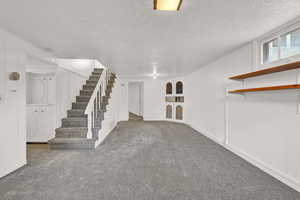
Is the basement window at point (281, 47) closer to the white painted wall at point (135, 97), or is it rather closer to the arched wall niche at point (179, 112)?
the arched wall niche at point (179, 112)

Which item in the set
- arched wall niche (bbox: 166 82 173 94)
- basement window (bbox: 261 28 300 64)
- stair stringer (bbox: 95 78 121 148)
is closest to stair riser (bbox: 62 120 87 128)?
stair stringer (bbox: 95 78 121 148)

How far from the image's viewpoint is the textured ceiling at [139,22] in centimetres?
147

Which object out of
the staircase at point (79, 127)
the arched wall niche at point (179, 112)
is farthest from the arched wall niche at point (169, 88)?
the staircase at point (79, 127)

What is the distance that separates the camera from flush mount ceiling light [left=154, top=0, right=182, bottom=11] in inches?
55.2

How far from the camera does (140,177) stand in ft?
6.51

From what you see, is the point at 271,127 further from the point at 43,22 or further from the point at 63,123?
the point at 63,123

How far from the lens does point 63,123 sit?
136 inches

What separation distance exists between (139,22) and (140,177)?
2167 millimetres

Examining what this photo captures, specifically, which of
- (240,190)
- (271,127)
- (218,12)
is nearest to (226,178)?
(240,190)

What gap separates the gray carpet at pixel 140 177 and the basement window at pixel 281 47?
1822 mm

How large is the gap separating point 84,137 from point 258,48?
3966 millimetres

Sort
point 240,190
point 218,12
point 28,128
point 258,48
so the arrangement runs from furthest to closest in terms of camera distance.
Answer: point 28,128, point 258,48, point 240,190, point 218,12

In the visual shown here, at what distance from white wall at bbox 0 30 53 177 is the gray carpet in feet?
0.81

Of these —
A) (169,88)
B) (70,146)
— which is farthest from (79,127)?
(169,88)
